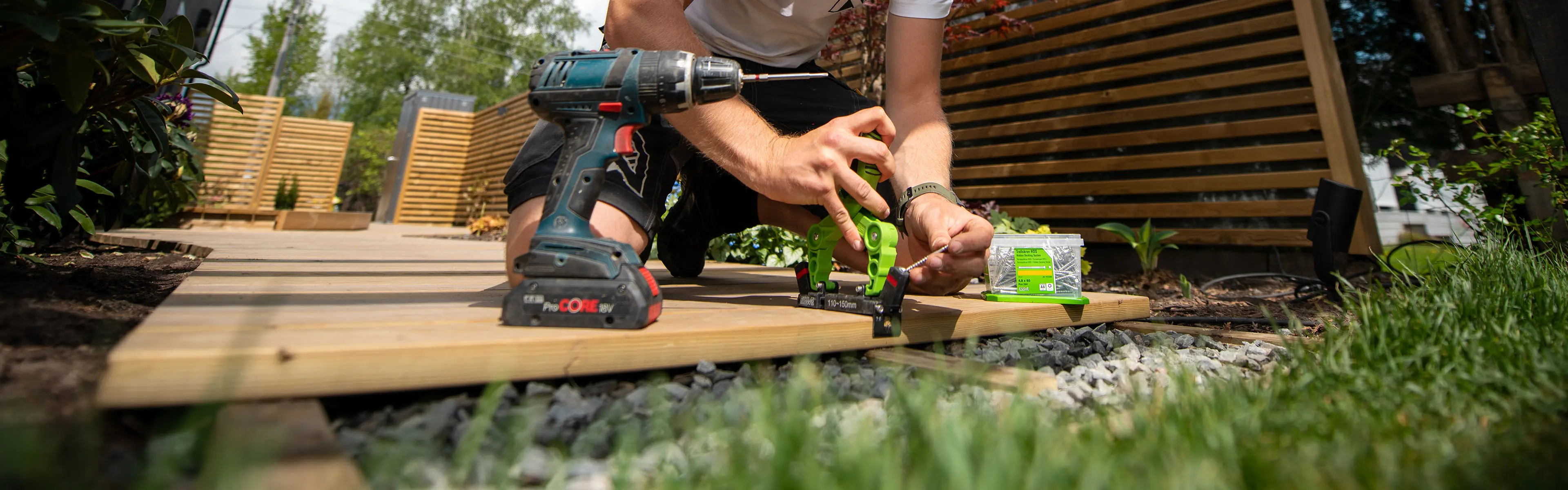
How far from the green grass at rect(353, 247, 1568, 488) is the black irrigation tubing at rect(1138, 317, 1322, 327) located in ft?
2.73

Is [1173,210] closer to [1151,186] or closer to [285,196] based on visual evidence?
[1151,186]

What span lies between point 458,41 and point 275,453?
2948 cm

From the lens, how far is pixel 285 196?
9906 mm

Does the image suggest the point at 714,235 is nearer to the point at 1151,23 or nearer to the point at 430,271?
the point at 430,271

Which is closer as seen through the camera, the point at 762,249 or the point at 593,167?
the point at 593,167

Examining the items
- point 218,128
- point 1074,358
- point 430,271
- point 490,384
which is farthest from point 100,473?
point 218,128

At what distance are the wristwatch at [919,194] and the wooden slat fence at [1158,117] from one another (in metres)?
2.64

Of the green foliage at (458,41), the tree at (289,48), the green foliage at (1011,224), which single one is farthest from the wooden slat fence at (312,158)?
the green foliage at (458,41)

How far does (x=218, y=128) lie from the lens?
9703 millimetres

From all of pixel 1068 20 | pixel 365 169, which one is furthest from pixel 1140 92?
pixel 365 169

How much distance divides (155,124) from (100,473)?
1.54 m

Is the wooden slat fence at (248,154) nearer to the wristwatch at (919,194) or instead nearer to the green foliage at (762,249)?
the green foliage at (762,249)

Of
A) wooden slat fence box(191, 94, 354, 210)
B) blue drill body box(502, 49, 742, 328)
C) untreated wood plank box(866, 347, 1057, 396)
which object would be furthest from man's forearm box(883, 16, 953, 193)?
wooden slat fence box(191, 94, 354, 210)

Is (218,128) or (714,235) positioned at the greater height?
(218,128)
